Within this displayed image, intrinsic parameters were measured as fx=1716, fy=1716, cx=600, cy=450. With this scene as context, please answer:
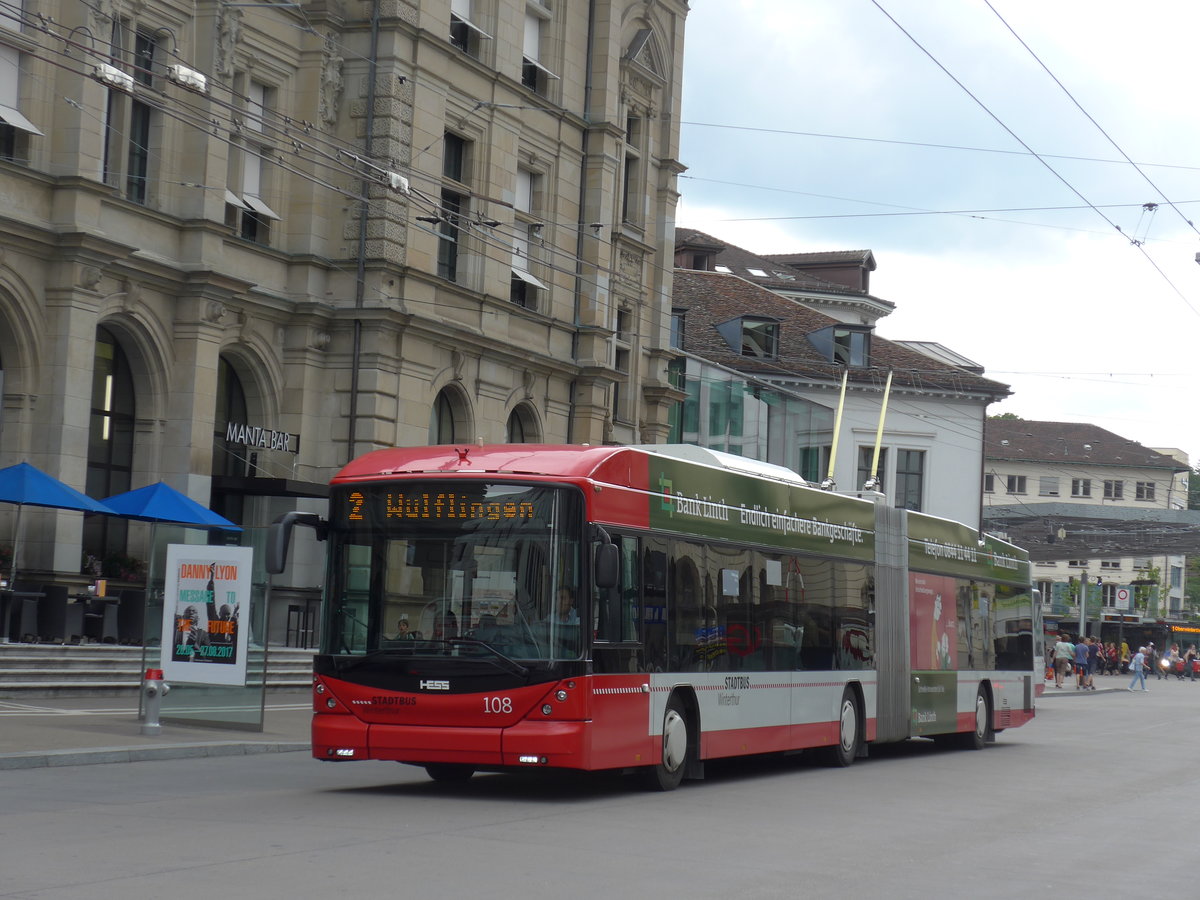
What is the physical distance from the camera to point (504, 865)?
32.1 feet

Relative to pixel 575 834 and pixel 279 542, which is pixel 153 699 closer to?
pixel 279 542

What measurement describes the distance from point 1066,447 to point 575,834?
109 meters

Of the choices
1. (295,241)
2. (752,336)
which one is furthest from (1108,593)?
(295,241)

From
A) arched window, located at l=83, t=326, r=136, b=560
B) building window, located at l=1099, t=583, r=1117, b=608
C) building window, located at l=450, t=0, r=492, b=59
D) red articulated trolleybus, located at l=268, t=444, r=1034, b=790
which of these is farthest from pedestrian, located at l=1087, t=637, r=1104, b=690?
red articulated trolleybus, located at l=268, t=444, r=1034, b=790

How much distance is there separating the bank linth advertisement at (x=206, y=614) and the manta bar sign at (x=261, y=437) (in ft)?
36.5

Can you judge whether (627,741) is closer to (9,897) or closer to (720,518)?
(720,518)

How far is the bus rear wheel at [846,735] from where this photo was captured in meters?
19.3

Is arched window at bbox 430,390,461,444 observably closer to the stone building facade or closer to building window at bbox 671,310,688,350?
the stone building facade

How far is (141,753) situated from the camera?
16547 mm

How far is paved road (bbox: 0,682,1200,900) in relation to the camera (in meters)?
9.13

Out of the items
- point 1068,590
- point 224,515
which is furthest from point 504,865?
point 1068,590

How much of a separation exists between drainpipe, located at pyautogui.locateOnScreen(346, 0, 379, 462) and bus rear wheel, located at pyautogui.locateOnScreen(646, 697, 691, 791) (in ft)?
57.9

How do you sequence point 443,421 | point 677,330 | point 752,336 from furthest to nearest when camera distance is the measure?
point 752,336, point 677,330, point 443,421

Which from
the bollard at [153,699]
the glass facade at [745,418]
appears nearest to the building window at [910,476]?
the glass facade at [745,418]
